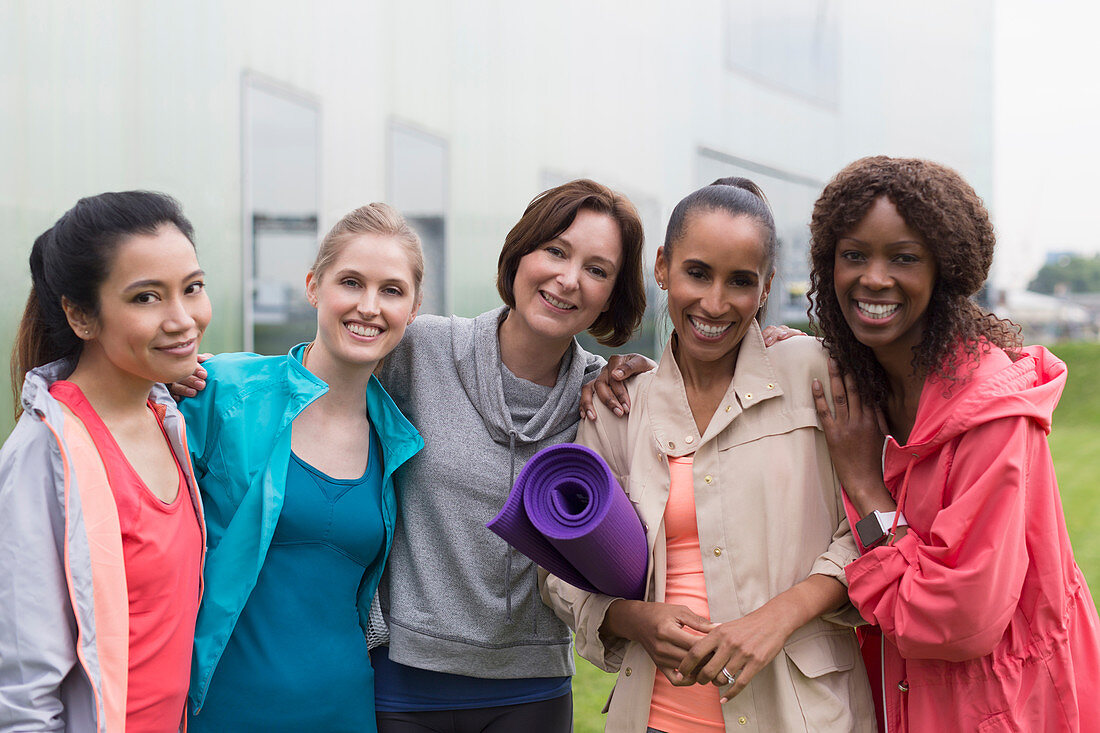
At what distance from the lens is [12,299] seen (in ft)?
11.0

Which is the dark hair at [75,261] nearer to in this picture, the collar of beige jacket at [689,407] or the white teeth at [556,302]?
the white teeth at [556,302]

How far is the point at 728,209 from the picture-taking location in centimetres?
197

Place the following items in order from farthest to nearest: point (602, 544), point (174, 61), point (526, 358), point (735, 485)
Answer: point (174, 61) < point (526, 358) < point (735, 485) < point (602, 544)

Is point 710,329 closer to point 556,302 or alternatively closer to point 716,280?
point 716,280

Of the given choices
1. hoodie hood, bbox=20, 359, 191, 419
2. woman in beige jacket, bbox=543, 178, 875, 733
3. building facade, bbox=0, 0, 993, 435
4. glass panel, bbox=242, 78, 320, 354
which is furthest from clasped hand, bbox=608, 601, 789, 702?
glass panel, bbox=242, 78, 320, 354

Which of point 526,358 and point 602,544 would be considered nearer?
point 602,544

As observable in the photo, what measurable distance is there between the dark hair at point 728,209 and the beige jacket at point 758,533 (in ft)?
0.71

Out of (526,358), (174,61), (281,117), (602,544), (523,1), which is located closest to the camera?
(602,544)

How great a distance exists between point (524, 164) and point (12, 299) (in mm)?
3580

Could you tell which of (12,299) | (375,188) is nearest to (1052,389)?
(12,299)

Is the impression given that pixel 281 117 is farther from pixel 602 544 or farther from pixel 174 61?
pixel 602 544

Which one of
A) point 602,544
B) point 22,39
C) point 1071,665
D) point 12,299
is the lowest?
point 1071,665

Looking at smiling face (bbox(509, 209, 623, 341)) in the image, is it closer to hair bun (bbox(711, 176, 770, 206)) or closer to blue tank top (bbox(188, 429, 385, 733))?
hair bun (bbox(711, 176, 770, 206))

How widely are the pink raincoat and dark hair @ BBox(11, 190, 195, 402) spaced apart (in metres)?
1.55
